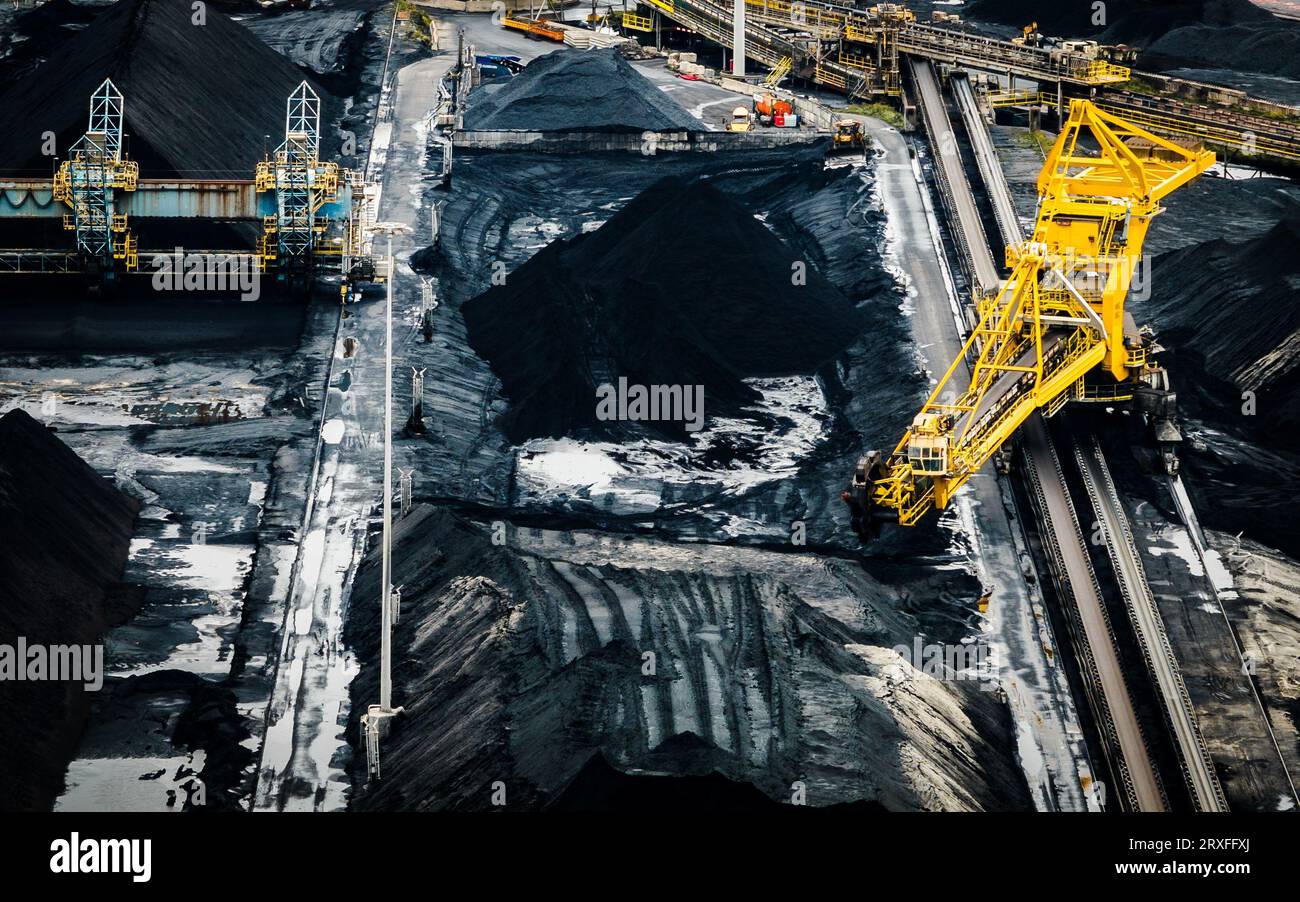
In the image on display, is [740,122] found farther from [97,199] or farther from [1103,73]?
[97,199]

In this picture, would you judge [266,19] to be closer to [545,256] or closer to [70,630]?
[545,256]

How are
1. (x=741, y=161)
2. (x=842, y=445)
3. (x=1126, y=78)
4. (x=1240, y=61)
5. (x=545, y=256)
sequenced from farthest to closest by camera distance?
(x=1240, y=61)
(x=1126, y=78)
(x=741, y=161)
(x=545, y=256)
(x=842, y=445)

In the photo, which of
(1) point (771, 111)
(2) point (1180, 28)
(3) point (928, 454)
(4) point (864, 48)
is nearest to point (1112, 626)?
(3) point (928, 454)

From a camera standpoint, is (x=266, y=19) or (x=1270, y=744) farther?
(x=266, y=19)

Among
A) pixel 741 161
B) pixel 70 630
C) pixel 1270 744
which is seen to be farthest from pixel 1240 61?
pixel 70 630

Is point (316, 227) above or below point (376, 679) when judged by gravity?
above

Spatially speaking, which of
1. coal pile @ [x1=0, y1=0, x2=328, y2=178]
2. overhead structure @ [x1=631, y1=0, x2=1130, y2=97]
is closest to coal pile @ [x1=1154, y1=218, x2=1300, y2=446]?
overhead structure @ [x1=631, y1=0, x2=1130, y2=97]

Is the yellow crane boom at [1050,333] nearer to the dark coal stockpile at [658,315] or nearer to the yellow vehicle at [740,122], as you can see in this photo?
the dark coal stockpile at [658,315]

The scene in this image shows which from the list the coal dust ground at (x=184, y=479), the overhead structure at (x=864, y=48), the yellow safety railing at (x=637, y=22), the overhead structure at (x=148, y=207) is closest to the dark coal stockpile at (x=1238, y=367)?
the overhead structure at (x=864, y=48)
